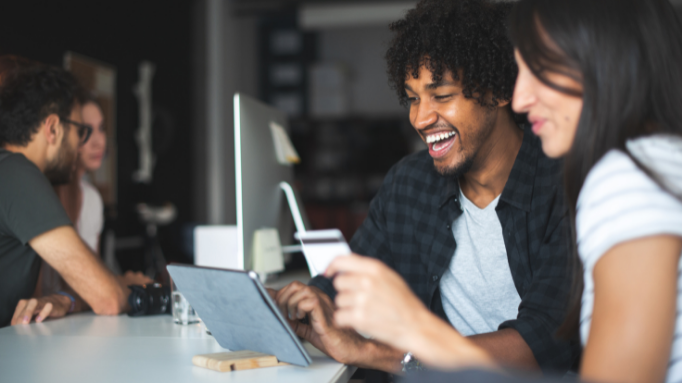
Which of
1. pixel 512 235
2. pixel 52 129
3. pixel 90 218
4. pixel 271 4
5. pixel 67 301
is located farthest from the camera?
pixel 271 4

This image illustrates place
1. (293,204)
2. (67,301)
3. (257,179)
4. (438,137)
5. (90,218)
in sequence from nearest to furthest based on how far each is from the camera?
(438,137)
(67,301)
(257,179)
(293,204)
(90,218)

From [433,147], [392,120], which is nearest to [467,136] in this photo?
[433,147]

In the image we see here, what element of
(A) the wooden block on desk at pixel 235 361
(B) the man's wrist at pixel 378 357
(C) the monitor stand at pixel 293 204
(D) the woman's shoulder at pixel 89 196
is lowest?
(B) the man's wrist at pixel 378 357

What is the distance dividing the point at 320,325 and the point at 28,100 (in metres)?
1.34

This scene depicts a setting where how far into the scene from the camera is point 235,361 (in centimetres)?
97

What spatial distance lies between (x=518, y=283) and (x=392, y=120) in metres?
4.71

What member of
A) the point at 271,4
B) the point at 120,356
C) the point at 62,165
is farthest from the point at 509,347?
the point at 271,4

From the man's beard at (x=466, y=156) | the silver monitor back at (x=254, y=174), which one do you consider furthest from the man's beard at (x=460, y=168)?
the silver monitor back at (x=254, y=174)

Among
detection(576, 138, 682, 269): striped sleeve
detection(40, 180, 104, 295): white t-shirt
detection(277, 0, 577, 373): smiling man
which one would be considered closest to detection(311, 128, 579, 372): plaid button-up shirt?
detection(277, 0, 577, 373): smiling man

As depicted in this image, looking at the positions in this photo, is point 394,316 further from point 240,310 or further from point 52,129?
point 52,129

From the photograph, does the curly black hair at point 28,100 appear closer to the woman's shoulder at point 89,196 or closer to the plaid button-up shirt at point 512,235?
the woman's shoulder at point 89,196

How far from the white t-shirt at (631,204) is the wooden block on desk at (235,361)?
0.54m

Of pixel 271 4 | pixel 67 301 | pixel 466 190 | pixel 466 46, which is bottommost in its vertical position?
pixel 67 301

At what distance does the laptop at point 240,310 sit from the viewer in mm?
851
